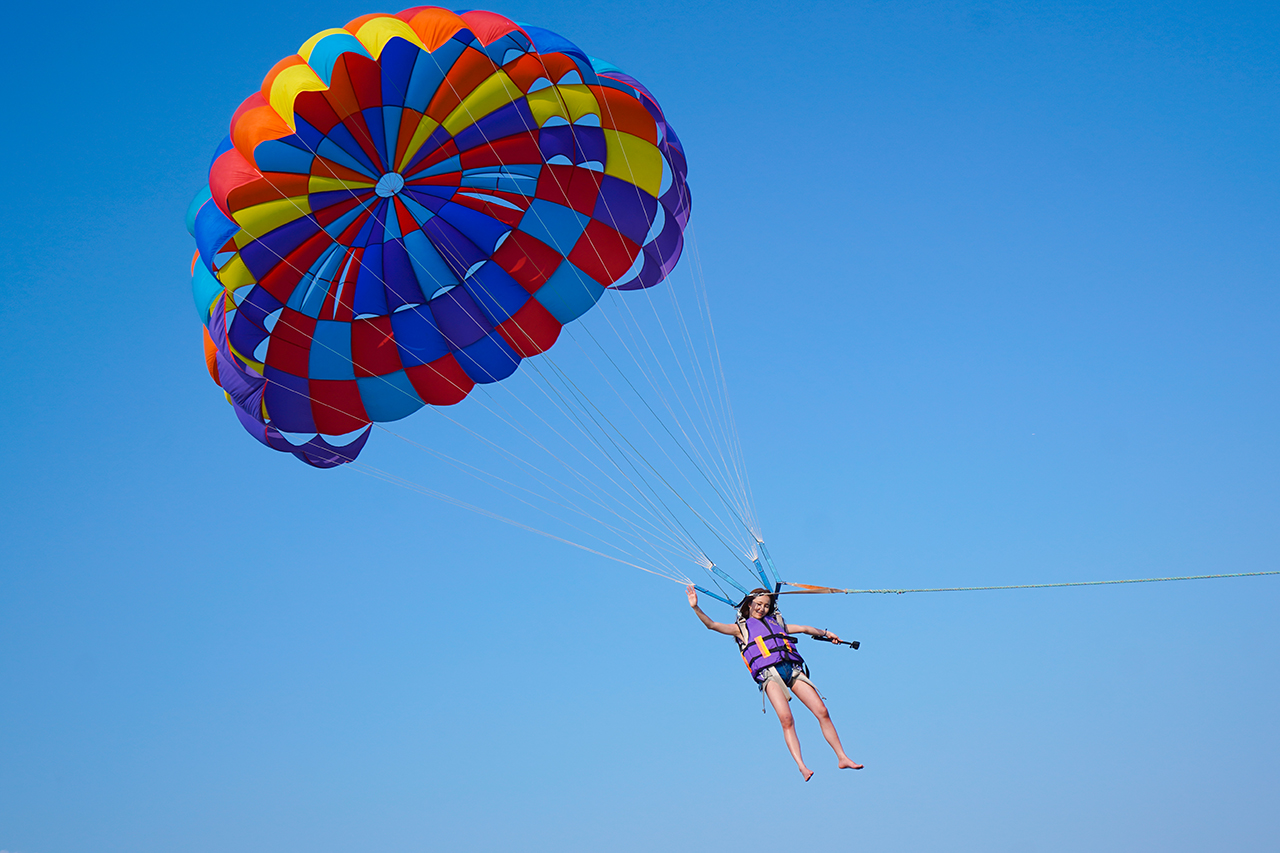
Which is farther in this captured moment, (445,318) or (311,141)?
(445,318)

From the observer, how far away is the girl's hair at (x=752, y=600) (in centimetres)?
825

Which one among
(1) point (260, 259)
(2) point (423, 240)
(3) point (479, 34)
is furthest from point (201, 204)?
(3) point (479, 34)

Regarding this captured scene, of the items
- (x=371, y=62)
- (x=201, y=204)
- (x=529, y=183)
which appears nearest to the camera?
(x=371, y=62)

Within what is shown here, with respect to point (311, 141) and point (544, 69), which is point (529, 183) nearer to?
point (544, 69)

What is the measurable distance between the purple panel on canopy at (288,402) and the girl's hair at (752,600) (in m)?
4.28

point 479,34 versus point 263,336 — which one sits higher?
point 479,34

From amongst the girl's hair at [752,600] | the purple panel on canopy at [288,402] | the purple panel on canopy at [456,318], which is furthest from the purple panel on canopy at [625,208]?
the girl's hair at [752,600]

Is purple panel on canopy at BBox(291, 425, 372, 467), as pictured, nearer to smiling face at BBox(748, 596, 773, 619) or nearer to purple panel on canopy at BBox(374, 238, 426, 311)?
purple panel on canopy at BBox(374, 238, 426, 311)

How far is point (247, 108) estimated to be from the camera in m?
9.00

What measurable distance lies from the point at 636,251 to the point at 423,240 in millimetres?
1889

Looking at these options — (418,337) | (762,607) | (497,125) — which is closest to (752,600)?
(762,607)

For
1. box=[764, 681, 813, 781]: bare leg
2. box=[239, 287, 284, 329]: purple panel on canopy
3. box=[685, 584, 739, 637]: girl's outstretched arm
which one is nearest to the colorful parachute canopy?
box=[239, 287, 284, 329]: purple panel on canopy

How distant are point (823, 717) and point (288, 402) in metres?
5.29

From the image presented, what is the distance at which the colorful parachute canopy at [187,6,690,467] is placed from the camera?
899 centimetres
